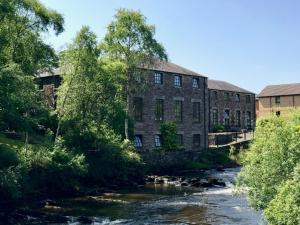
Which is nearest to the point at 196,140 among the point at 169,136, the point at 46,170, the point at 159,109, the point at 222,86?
the point at 169,136

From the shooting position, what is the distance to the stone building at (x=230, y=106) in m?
71.8

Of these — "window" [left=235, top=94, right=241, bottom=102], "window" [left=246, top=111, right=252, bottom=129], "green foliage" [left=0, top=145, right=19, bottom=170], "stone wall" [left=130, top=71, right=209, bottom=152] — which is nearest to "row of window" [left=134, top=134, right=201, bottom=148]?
"stone wall" [left=130, top=71, right=209, bottom=152]

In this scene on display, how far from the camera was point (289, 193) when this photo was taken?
1499 centimetres

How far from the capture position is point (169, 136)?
5497cm

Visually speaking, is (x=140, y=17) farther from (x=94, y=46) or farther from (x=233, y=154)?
(x=233, y=154)

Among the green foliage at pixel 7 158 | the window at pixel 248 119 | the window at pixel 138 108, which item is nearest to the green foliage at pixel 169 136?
the window at pixel 138 108

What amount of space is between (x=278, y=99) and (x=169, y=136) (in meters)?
33.9

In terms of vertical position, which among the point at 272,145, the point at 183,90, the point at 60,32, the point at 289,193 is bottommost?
the point at 289,193

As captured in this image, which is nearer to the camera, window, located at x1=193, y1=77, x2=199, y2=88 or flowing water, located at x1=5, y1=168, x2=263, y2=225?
flowing water, located at x1=5, y1=168, x2=263, y2=225

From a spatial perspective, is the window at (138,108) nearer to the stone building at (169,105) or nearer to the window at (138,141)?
the stone building at (169,105)

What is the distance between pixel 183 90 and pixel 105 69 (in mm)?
20230

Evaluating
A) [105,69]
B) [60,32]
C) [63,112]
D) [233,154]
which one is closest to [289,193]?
[63,112]

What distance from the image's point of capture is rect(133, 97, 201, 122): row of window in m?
53.6

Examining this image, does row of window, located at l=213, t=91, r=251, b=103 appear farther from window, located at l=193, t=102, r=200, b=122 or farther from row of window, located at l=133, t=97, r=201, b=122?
row of window, located at l=133, t=97, r=201, b=122
